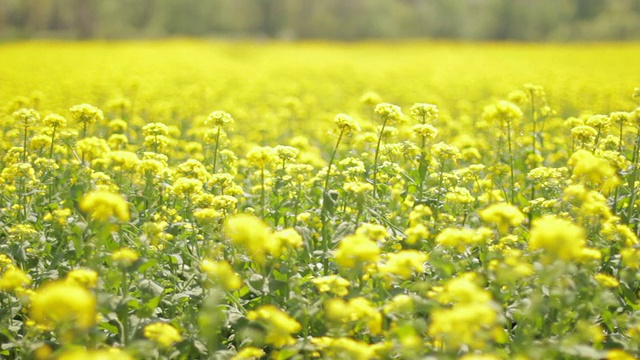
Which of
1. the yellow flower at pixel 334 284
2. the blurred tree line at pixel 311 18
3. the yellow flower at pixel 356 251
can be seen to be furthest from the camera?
the blurred tree line at pixel 311 18

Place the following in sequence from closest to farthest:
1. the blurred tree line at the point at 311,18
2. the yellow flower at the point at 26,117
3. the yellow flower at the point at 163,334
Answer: the yellow flower at the point at 163,334 < the yellow flower at the point at 26,117 < the blurred tree line at the point at 311,18

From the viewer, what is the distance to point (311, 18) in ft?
227

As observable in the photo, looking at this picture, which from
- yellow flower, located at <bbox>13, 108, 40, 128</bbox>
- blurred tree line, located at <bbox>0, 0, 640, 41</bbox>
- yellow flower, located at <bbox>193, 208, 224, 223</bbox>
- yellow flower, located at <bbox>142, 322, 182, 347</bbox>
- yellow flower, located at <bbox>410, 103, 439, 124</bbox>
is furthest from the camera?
blurred tree line, located at <bbox>0, 0, 640, 41</bbox>

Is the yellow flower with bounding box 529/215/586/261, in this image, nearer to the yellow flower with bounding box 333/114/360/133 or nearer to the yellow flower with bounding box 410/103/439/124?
the yellow flower with bounding box 333/114/360/133

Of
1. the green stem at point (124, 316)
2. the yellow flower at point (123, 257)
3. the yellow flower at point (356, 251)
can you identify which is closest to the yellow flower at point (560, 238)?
the yellow flower at point (356, 251)

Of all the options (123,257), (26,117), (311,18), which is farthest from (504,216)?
(311,18)

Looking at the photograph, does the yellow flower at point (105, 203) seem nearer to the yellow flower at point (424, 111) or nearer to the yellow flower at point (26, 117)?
the yellow flower at point (26, 117)

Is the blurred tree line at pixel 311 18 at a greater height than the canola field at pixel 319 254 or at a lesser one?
greater

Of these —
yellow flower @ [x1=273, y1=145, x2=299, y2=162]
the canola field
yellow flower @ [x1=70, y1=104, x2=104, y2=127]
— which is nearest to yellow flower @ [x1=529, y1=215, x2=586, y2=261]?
the canola field

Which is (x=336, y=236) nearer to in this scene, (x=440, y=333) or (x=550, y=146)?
(x=440, y=333)

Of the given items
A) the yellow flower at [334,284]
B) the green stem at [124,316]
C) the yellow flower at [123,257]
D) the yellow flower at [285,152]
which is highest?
the yellow flower at [285,152]

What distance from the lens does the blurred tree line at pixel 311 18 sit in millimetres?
64400

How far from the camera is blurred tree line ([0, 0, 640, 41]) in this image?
64.4 m

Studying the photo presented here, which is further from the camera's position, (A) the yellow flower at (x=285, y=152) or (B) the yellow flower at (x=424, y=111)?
(B) the yellow flower at (x=424, y=111)
